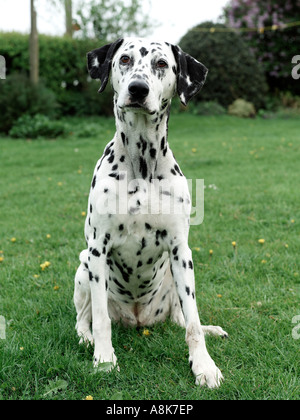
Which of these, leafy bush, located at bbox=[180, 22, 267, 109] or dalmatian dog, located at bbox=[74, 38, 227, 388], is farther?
leafy bush, located at bbox=[180, 22, 267, 109]

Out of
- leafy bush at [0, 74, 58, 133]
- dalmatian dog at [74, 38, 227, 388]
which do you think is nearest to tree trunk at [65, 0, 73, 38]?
leafy bush at [0, 74, 58, 133]

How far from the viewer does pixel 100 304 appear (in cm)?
282

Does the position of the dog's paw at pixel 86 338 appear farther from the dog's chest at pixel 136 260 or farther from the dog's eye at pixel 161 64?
the dog's eye at pixel 161 64

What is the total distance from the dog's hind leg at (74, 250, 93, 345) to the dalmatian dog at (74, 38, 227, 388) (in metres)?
0.17

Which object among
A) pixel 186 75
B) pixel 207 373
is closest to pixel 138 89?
pixel 186 75

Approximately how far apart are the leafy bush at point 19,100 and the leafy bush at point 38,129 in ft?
1.07

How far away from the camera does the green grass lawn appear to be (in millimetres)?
2629

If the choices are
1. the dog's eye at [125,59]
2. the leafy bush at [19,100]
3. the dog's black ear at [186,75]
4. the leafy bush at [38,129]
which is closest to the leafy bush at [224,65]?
the leafy bush at [19,100]

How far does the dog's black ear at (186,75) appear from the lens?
286cm

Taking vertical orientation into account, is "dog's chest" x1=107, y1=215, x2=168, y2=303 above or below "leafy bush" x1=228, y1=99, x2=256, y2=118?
below

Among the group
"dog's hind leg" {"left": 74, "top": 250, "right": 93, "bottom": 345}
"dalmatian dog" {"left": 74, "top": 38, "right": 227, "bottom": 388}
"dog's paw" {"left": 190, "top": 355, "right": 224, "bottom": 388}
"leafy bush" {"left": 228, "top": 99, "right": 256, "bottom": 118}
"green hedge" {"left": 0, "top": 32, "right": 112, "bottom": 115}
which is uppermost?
"green hedge" {"left": 0, "top": 32, "right": 112, "bottom": 115}

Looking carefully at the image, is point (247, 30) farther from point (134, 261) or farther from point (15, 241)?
point (134, 261)

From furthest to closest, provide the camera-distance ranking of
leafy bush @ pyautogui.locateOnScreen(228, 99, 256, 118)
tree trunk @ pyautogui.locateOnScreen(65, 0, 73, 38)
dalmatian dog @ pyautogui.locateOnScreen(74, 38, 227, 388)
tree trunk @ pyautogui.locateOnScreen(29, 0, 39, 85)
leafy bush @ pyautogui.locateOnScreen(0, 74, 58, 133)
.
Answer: tree trunk @ pyautogui.locateOnScreen(65, 0, 73, 38)
leafy bush @ pyautogui.locateOnScreen(228, 99, 256, 118)
tree trunk @ pyautogui.locateOnScreen(29, 0, 39, 85)
leafy bush @ pyautogui.locateOnScreen(0, 74, 58, 133)
dalmatian dog @ pyautogui.locateOnScreen(74, 38, 227, 388)

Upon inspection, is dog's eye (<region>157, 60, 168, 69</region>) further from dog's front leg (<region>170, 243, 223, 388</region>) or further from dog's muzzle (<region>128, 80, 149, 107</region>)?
dog's front leg (<region>170, 243, 223, 388</region>)
